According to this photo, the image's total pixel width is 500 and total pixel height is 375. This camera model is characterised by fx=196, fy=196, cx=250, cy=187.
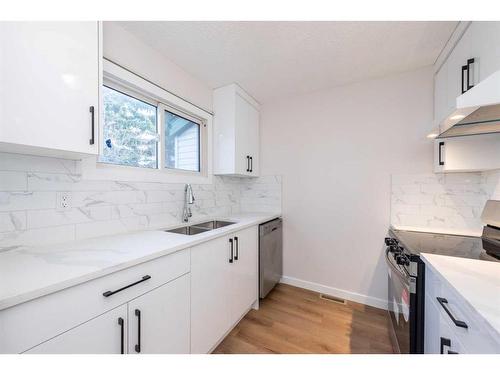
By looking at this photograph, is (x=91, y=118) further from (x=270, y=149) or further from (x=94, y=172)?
(x=270, y=149)

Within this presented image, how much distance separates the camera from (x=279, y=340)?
156 centimetres

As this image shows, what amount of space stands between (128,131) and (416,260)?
2136 millimetres

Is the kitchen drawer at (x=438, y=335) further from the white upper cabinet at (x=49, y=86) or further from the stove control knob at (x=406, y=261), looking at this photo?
the white upper cabinet at (x=49, y=86)

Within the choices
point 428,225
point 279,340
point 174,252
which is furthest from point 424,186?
point 174,252

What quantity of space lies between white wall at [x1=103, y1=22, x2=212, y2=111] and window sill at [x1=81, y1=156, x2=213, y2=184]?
0.73m

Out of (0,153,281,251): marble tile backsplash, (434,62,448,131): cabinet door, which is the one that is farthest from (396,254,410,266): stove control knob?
(0,153,281,251): marble tile backsplash

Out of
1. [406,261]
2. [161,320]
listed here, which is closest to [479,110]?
[406,261]

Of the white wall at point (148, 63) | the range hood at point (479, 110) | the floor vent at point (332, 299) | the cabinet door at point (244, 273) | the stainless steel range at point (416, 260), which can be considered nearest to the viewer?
the range hood at point (479, 110)

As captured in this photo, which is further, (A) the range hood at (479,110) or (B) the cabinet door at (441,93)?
(B) the cabinet door at (441,93)

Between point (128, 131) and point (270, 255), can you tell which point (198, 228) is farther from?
point (128, 131)

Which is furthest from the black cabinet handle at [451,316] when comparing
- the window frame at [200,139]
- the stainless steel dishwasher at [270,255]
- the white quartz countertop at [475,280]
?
the window frame at [200,139]

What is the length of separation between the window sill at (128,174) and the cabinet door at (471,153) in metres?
2.19

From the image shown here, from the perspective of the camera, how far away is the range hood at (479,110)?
2.26ft

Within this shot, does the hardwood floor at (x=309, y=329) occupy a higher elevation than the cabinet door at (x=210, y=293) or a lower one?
lower
